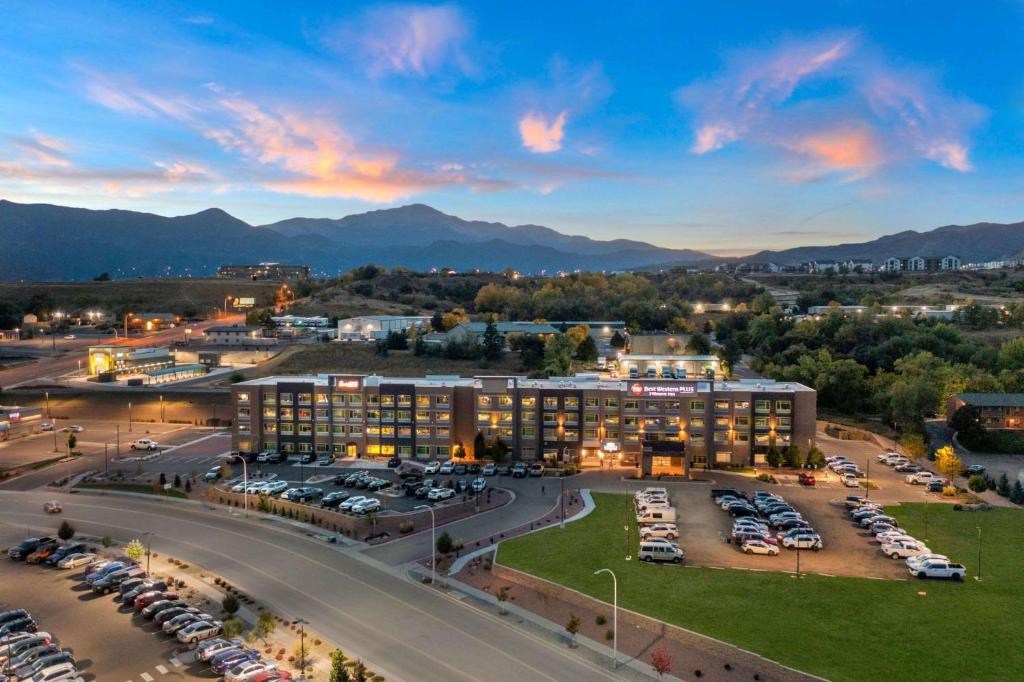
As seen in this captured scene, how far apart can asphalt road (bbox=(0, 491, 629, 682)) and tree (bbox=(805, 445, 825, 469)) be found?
A: 32581 mm

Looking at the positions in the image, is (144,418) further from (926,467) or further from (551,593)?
(926,467)

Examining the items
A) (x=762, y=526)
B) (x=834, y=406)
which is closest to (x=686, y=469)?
(x=762, y=526)

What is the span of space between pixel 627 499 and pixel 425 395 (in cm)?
1926

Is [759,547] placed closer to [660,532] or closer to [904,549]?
[660,532]

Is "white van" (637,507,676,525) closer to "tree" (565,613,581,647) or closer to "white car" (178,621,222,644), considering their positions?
"tree" (565,613,581,647)

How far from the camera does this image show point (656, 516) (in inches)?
1518

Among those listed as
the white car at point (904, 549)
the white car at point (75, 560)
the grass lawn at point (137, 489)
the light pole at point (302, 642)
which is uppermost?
the white car at point (904, 549)

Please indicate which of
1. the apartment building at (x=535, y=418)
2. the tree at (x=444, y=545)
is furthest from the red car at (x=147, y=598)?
the apartment building at (x=535, y=418)

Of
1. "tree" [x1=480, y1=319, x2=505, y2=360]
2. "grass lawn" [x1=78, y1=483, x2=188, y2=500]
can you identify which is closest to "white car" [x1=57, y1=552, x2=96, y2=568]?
"grass lawn" [x1=78, y1=483, x2=188, y2=500]

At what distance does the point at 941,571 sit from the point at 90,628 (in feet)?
117

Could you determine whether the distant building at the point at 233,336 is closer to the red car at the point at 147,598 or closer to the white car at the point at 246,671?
the red car at the point at 147,598

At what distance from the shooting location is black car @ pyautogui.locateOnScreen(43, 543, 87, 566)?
34.4 m

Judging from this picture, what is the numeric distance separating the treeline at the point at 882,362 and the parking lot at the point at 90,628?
57211 millimetres

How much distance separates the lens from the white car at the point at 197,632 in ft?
86.4
